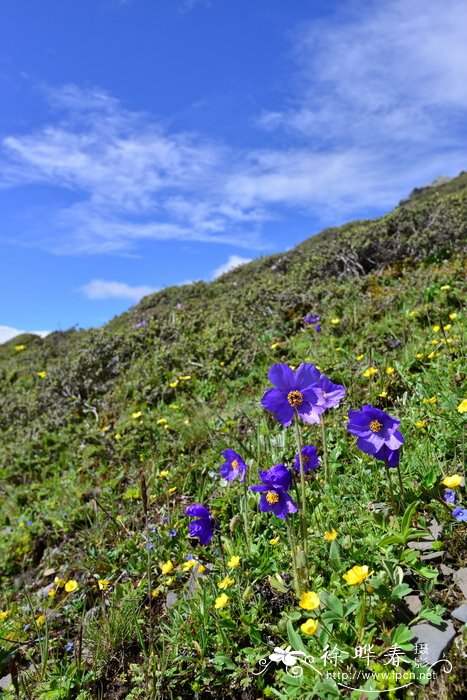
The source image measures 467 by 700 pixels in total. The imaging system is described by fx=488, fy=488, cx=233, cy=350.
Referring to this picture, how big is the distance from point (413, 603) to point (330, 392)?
1.07 m

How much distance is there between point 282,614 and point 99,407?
532 centimetres

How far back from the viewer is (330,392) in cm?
268

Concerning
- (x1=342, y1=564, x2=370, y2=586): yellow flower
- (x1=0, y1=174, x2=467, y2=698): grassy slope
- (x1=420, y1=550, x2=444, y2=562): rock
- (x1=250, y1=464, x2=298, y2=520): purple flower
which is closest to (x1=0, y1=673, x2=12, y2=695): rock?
(x1=0, y1=174, x2=467, y2=698): grassy slope

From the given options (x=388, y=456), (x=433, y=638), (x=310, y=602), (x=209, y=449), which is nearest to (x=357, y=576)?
(x=310, y=602)

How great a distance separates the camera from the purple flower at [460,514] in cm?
225

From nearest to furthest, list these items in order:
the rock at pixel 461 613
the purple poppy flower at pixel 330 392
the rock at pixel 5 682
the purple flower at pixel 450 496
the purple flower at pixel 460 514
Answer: the rock at pixel 461 613 < the purple flower at pixel 460 514 < the purple flower at pixel 450 496 < the purple poppy flower at pixel 330 392 < the rock at pixel 5 682

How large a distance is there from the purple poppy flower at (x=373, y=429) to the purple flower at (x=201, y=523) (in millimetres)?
966

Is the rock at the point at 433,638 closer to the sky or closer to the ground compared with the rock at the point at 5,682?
closer to the sky

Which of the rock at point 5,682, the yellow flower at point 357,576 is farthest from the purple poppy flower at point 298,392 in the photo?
the rock at point 5,682

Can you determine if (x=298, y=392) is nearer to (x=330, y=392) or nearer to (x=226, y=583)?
(x=330, y=392)

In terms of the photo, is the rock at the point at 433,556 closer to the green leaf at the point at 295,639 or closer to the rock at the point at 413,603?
the rock at the point at 413,603

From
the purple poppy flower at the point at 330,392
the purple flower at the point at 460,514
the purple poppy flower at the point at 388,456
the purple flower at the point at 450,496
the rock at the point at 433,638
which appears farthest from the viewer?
the purple poppy flower at the point at 330,392

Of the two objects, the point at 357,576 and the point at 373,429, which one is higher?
the point at 373,429

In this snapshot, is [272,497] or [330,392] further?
[330,392]
